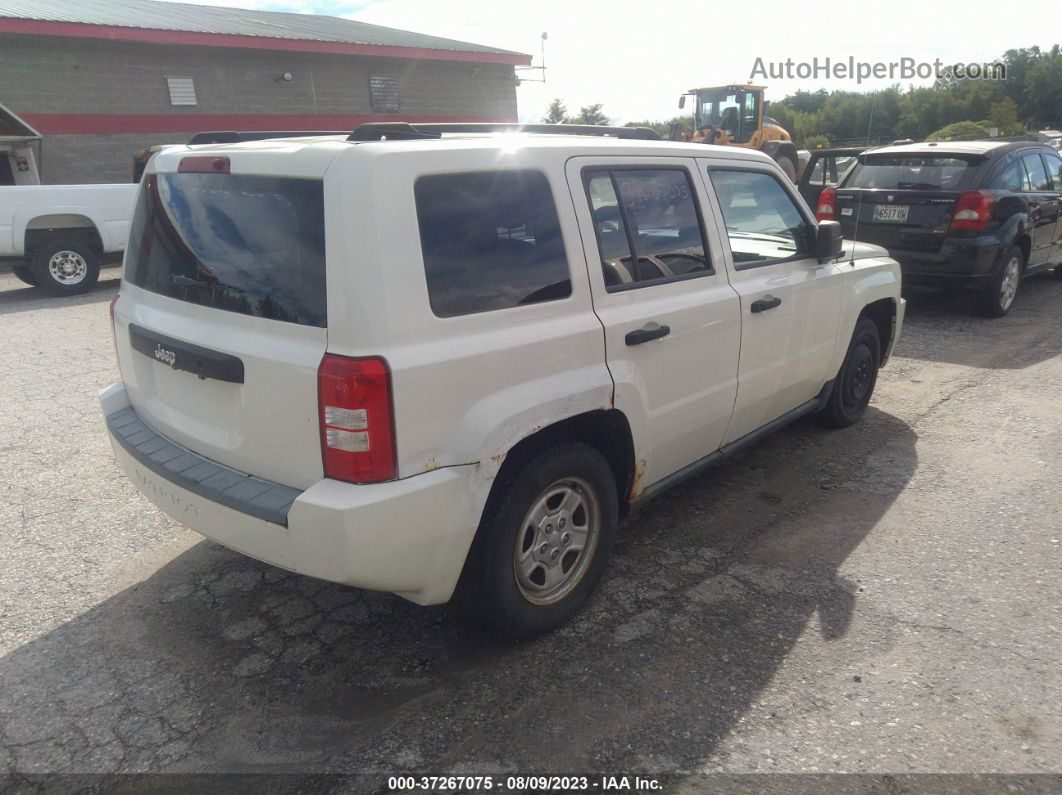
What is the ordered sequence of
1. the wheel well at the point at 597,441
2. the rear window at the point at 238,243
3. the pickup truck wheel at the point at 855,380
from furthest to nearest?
the pickup truck wheel at the point at 855,380 < the wheel well at the point at 597,441 < the rear window at the point at 238,243

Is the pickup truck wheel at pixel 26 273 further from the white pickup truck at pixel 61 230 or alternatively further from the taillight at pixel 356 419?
the taillight at pixel 356 419

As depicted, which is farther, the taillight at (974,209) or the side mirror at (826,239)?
the taillight at (974,209)

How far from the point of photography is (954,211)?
A: 7.41 meters

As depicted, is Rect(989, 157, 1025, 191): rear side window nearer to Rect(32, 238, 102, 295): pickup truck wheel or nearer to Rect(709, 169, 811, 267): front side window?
Rect(709, 169, 811, 267): front side window

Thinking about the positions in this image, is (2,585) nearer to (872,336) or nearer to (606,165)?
(606,165)

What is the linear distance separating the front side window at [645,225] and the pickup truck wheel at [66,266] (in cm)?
1025

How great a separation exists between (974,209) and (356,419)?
7.13 m

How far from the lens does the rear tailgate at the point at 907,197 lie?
24.6 feet

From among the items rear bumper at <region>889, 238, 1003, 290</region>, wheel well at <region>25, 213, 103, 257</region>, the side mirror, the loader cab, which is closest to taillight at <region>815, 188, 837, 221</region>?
rear bumper at <region>889, 238, 1003, 290</region>

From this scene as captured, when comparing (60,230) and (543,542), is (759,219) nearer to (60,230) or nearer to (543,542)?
(543,542)

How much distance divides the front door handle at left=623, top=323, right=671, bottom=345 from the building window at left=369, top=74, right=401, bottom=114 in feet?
66.2

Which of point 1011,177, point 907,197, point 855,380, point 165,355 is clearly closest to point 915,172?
point 907,197

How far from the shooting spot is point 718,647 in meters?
2.98

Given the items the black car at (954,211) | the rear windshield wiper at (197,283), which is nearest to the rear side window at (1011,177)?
the black car at (954,211)
